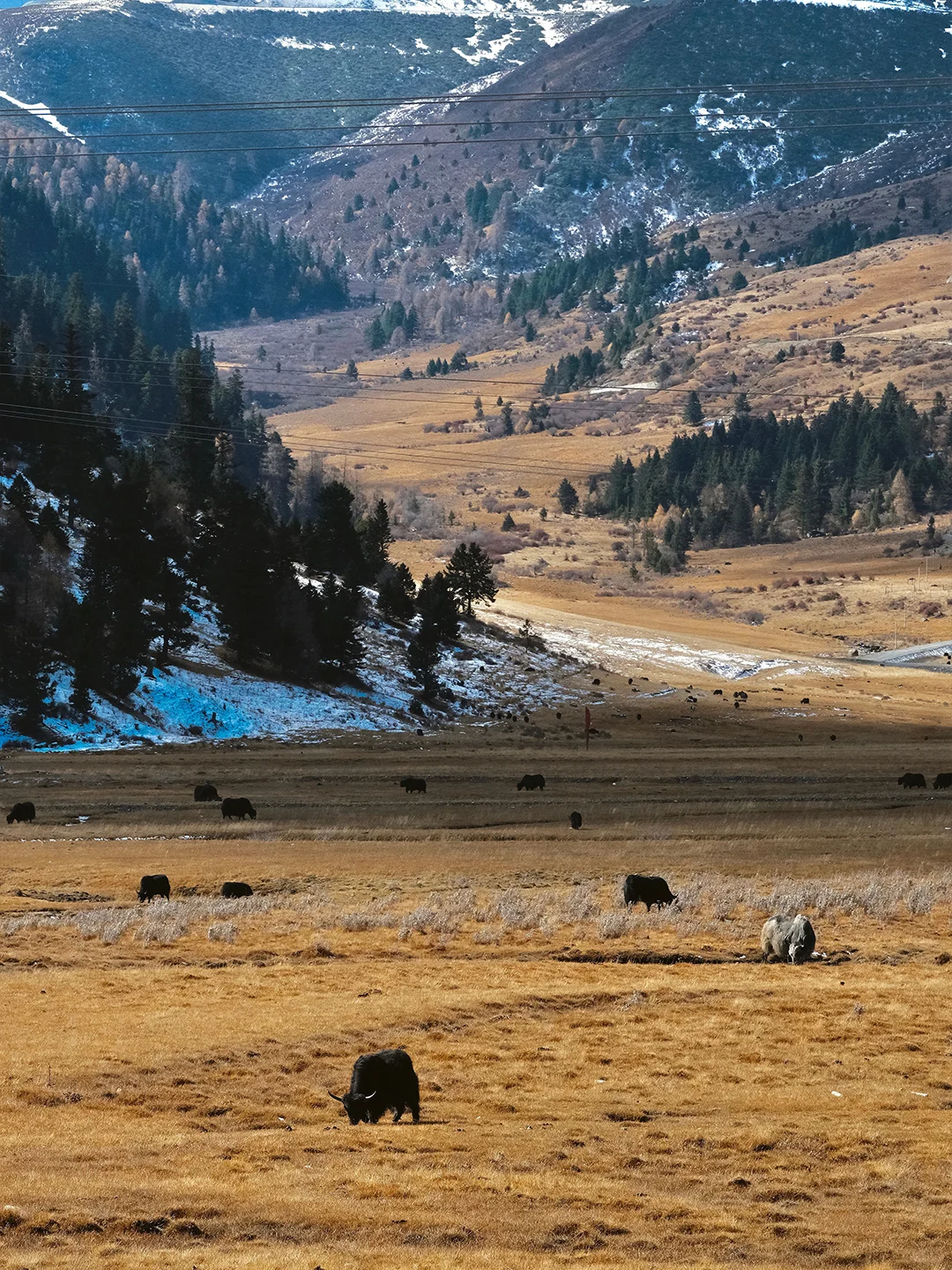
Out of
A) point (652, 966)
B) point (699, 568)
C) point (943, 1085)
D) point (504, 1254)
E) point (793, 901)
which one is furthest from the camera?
point (699, 568)

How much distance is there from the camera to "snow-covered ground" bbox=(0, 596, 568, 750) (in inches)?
2963

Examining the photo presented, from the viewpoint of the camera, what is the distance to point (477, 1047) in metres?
21.2

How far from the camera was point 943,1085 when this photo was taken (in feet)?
64.3

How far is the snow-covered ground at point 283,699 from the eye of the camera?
75250 millimetres

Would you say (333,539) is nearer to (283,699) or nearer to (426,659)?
(426,659)

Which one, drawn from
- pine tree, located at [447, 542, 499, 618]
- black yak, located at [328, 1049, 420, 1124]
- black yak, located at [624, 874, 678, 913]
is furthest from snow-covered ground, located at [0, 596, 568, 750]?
black yak, located at [328, 1049, 420, 1124]

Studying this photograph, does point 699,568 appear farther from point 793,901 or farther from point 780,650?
point 793,901

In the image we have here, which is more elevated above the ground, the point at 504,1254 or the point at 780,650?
the point at 504,1254

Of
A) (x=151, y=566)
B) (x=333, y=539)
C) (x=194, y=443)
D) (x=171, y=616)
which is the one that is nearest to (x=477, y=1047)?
(x=151, y=566)

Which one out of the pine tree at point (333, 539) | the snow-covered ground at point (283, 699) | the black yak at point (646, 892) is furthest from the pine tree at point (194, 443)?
the black yak at point (646, 892)

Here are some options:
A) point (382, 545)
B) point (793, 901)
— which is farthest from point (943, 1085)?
point (382, 545)

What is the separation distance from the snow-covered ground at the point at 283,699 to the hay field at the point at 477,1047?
2662 cm

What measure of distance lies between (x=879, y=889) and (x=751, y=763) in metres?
38.1

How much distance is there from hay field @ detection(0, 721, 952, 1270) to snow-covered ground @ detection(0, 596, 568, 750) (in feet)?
87.3
